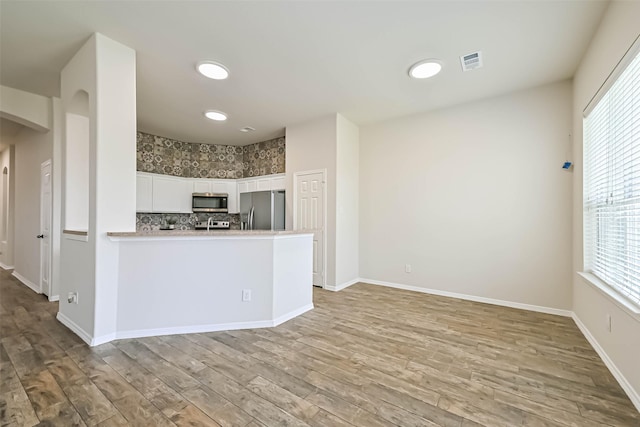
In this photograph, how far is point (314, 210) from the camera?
4.48 m

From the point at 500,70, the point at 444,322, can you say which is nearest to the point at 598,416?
the point at 444,322

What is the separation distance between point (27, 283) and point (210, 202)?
10.5 ft

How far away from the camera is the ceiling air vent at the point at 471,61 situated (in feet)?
8.70

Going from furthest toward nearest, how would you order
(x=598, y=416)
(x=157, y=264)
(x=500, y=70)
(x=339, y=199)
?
(x=339, y=199) < (x=500, y=70) < (x=157, y=264) < (x=598, y=416)

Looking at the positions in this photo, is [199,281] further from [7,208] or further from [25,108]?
[7,208]

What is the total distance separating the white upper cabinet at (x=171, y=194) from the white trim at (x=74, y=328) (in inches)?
107

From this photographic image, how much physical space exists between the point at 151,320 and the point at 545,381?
3.35m

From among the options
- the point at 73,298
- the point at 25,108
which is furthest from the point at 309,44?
the point at 25,108

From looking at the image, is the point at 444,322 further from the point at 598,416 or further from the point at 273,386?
the point at 273,386

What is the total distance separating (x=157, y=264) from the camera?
2535 millimetres

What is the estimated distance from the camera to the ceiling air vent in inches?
104

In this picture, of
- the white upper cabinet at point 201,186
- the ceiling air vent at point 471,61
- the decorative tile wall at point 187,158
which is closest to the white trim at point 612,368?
the ceiling air vent at point 471,61

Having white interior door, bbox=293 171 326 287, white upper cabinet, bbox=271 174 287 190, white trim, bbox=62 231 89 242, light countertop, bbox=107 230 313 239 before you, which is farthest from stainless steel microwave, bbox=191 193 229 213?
light countertop, bbox=107 230 313 239

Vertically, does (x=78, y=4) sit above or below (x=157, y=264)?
above
